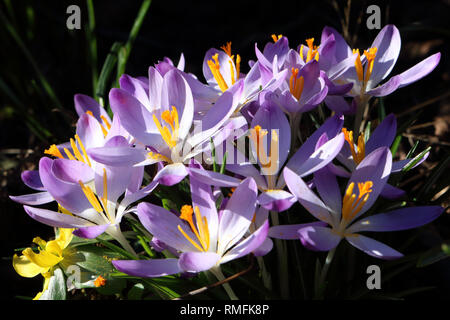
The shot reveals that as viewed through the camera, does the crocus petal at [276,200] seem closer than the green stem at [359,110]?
Yes

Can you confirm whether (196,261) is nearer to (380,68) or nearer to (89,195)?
(89,195)

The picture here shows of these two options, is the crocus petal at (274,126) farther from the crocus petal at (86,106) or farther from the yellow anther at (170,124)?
the crocus petal at (86,106)

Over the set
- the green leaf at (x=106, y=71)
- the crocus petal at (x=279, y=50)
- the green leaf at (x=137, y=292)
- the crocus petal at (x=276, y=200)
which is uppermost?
the green leaf at (x=106, y=71)

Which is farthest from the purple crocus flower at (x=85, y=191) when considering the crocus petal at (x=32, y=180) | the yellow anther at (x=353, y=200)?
the yellow anther at (x=353, y=200)

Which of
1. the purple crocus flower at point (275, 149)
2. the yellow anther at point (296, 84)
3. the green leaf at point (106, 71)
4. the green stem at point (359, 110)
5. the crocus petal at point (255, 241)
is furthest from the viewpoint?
the green leaf at point (106, 71)

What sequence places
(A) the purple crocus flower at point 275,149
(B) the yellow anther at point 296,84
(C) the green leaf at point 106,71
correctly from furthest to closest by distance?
(C) the green leaf at point 106,71 → (B) the yellow anther at point 296,84 → (A) the purple crocus flower at point 275,149

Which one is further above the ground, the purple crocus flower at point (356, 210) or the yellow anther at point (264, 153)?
the yellow anther at point (264, 153)
